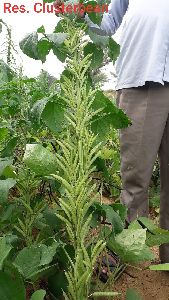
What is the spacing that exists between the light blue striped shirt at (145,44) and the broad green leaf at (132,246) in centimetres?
102

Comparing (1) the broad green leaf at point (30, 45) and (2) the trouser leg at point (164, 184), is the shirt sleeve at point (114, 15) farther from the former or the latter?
(1) the broad green leaf at point (30, 45)

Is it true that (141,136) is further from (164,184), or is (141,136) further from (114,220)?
(114,220)

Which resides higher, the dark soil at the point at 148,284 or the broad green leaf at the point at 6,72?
the broad green leaf at the point at 6,72

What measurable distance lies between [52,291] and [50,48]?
0.80 meters

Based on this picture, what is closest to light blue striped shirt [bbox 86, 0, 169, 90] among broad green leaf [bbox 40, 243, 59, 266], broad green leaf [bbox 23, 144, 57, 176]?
broad green leaf [bbox 23, 144, 57, 176]

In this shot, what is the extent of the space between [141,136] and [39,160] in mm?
1049

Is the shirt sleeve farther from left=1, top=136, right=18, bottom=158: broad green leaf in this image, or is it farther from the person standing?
left=1, top=136, right=18, bottom=158: broad green leaf

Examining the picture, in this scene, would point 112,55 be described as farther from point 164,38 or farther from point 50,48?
point 164,38

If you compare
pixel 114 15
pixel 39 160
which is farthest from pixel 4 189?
pixel 114 15

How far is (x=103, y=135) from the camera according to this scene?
140cm

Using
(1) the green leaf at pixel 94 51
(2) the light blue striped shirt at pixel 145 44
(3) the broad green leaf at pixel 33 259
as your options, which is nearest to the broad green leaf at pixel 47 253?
(3) the broad green leaf at pixel 33 259

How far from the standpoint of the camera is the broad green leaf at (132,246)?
48.2 inches

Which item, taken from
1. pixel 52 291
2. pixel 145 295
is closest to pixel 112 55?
pixel 52 291

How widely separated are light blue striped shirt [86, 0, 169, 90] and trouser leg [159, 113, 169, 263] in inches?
11.6
